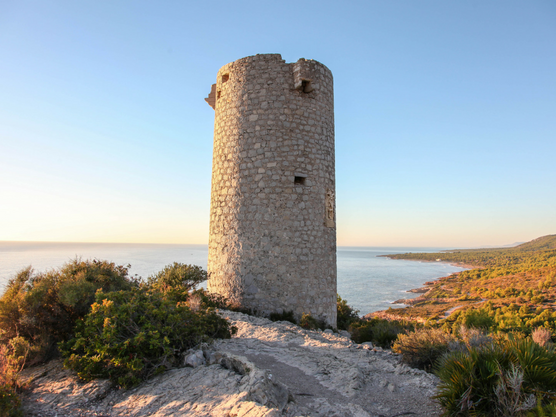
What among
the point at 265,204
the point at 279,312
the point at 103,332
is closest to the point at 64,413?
the point at 103,332

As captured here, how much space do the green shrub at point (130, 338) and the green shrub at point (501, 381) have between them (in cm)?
344

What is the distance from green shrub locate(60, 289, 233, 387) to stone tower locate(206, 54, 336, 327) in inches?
126

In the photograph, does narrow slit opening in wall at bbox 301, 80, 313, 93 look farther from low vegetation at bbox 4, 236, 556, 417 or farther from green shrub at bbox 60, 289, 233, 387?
green shrub at bbox 60, 289, 233, 387

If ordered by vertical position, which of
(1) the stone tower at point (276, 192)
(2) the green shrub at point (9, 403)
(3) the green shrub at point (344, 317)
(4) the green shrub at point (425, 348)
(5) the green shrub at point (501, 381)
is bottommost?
(3) the green shrub at point (344, 317)

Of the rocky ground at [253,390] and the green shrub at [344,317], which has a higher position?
the rocky ground at [253,390]

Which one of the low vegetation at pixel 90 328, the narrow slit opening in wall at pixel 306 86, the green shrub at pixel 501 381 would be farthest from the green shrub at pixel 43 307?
the narrow slit opening in wall at pixel 306 86

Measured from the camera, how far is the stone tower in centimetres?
805

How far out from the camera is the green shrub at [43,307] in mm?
4805

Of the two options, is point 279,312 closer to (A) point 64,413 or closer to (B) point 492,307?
(A) point 64,413

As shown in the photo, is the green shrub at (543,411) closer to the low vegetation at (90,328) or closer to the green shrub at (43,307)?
the low vegetation at (90,328)

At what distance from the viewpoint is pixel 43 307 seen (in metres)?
5.03

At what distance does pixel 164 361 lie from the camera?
4277mm

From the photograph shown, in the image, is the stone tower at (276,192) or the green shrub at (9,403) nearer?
the green shrub at (9,403)

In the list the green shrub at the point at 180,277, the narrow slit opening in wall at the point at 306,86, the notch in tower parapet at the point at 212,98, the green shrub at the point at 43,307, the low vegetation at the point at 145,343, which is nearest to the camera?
the low vegetation at the point at 145,343
